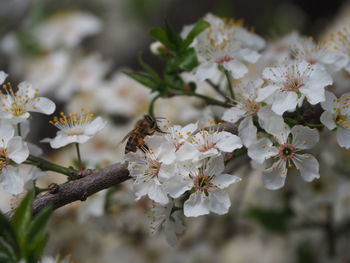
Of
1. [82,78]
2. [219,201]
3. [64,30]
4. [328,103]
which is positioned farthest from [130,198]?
[64,30]

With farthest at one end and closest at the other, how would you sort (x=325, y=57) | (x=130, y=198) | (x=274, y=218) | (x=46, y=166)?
(x=274, y=218) → (x=130, y=198) → (x=325, y=57) → (x=46, y=166)

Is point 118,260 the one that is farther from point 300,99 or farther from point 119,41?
point 119,41

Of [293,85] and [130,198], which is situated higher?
[293,85]

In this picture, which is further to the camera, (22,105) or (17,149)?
(22,105)

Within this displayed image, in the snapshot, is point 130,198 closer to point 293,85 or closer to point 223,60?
point 223,60

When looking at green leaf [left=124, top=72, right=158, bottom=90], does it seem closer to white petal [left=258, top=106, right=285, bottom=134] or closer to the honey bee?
the honey bee

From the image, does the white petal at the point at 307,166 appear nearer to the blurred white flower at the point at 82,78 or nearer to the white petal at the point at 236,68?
the white petal at the point at 236,68

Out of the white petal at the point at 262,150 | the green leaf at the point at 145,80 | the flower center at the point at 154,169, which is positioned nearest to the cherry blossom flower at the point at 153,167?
the flower center at the point at 154,169
